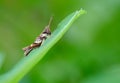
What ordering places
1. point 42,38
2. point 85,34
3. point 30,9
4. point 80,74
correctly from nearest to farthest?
point 42,38
point 80,74
point 85,34
point 30,9

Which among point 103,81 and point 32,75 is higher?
point 32,75

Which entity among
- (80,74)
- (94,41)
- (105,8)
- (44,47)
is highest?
(105,8)

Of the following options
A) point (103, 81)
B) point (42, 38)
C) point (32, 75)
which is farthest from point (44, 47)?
point (32, 75)

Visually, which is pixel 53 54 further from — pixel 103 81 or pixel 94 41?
pixel 103 81

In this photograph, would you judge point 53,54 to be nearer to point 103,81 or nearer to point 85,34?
point 85,34

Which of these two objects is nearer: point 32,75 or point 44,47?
point 44,47

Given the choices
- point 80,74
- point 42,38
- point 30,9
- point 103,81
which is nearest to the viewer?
point 42,38
